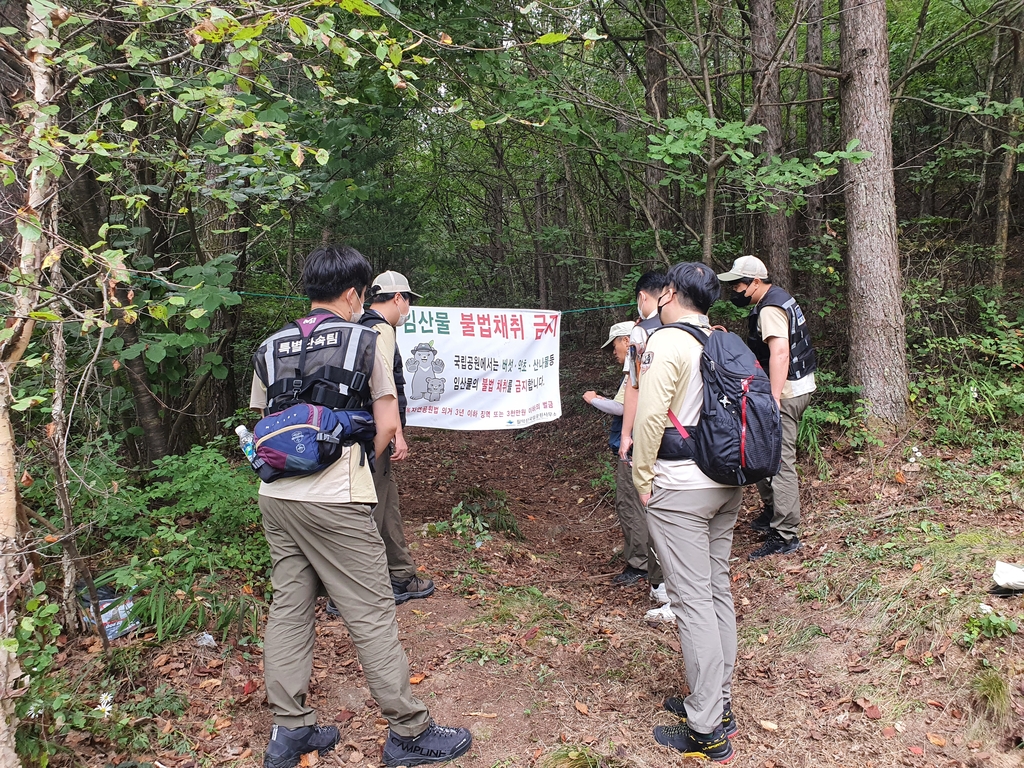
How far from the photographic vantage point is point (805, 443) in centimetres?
636

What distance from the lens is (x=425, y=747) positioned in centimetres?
298

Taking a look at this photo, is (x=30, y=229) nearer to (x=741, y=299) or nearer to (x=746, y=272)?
(x=746, y=272)

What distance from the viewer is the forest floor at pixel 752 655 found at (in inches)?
122

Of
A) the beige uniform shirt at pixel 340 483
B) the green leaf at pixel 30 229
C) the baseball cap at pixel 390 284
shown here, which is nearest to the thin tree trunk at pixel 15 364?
the green leaf at pixel 30 229

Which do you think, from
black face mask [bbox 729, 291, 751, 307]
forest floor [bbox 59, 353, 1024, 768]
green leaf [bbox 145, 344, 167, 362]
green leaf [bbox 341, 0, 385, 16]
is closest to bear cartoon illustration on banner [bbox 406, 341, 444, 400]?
forest floor [bbox 59, 353, 1024, 768]

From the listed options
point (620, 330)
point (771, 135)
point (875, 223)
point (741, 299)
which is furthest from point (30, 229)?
point (771, 135)

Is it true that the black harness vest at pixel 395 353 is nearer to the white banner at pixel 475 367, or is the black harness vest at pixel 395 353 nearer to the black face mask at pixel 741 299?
the white banner at pixel 475 367

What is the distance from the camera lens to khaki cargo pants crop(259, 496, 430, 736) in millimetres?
2818

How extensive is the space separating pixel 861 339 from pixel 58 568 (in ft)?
22.4

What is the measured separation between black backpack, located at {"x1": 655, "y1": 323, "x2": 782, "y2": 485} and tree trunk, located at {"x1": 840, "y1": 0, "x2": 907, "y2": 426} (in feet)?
13.1

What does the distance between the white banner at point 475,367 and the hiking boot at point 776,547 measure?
213 centimetres

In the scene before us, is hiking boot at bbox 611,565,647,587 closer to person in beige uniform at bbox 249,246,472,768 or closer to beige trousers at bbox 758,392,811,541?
beige trousers at bbox 758,392,811,541

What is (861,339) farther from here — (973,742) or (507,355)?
(973,742)

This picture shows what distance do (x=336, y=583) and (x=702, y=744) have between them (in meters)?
1.88
